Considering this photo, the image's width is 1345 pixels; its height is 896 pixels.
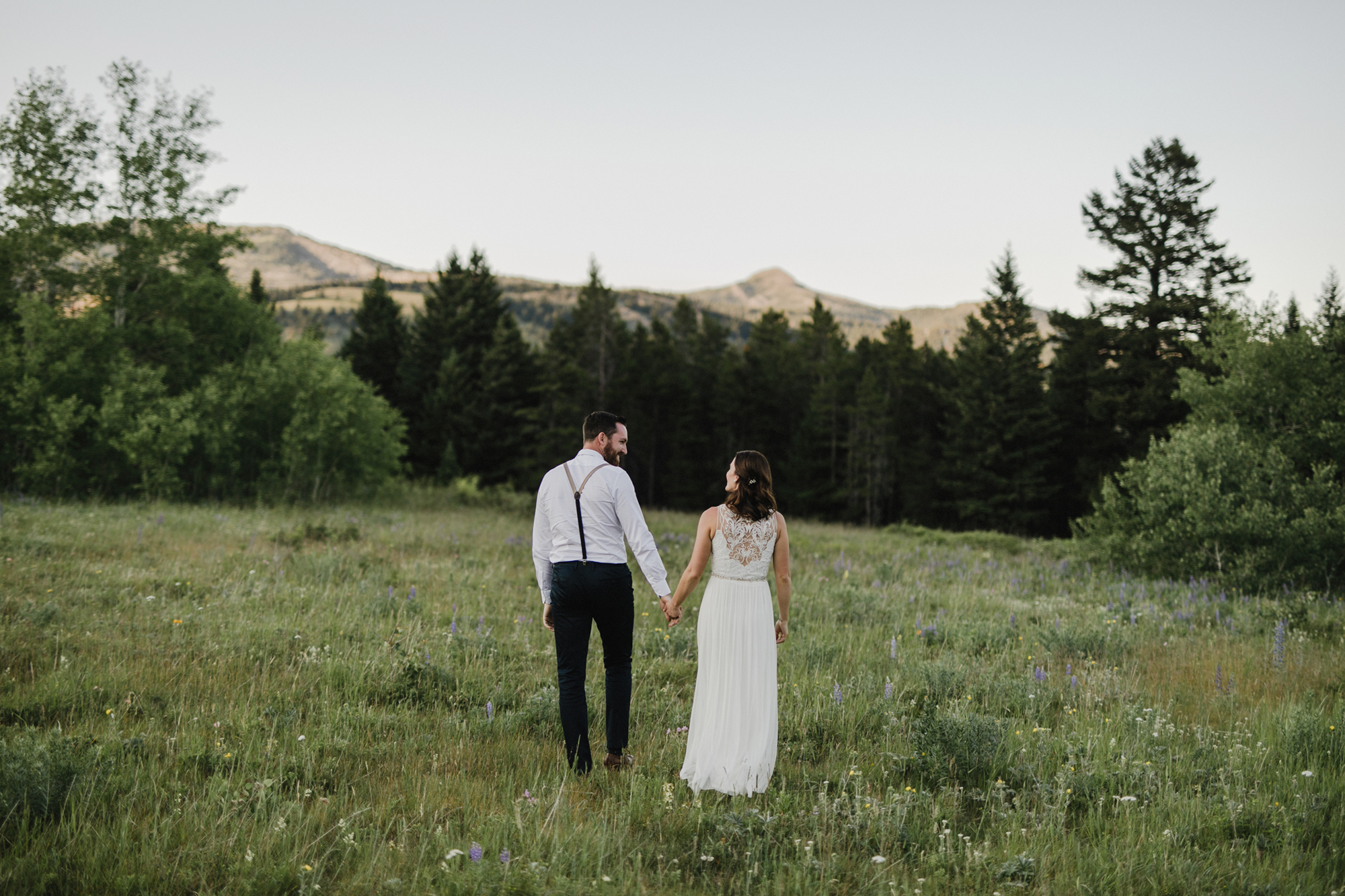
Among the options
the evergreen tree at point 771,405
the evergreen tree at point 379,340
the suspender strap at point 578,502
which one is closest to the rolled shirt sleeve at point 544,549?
the suspender strap at point 578,502

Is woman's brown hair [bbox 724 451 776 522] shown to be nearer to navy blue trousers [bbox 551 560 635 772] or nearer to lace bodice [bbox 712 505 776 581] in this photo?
lace bodice [bbox 712 505 776 581]

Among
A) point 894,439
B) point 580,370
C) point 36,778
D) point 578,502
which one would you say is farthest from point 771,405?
point 36,778

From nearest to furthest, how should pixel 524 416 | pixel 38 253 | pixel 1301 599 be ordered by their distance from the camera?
pixel 1301 599 < pixel 38 253 < pixel 524 416

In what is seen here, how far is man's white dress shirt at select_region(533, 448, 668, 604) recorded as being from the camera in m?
4.77

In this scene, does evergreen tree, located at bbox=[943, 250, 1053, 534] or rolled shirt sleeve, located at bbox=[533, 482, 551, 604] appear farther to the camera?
evergreen tree, located at bbox=[943, 250, 1053, 534]

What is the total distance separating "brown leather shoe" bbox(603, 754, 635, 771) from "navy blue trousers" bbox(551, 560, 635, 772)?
5cm

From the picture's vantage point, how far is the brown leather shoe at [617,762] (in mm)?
4699

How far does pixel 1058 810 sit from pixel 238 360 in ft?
79.0

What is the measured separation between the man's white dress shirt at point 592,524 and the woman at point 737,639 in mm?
410

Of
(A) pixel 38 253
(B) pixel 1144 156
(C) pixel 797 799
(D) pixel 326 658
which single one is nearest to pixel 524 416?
(A) pixel 38 253

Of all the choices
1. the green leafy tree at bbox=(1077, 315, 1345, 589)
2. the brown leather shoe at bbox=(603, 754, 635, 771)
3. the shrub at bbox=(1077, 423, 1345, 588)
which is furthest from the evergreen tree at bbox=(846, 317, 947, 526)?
the brown leather shoe at bbox=(603, 754, 635, 771)

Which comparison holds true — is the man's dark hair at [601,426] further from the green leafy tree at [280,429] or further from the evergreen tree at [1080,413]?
the evergreen tree at [1080,413]

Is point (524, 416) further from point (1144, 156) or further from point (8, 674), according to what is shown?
point (8, 674)

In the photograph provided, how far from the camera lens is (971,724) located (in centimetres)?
505
